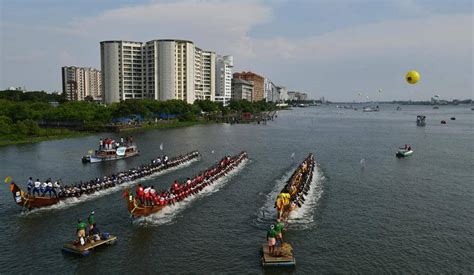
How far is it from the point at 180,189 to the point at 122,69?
143 metres

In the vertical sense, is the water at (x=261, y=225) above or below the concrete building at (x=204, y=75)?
below

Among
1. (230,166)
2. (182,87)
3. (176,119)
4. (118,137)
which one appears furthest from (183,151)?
(182,87)

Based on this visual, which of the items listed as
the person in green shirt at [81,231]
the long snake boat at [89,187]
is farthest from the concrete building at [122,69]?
the person in green shirt at [81,231]

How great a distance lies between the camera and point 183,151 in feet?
212

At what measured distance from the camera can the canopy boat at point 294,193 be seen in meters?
28.2

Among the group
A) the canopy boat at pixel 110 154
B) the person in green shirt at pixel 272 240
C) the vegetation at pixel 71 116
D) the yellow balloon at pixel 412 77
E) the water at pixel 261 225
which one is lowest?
the water at pixel 261 225

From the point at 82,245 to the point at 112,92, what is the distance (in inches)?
6035

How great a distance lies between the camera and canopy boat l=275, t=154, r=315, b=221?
2825 centimetres

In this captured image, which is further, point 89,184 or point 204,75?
point 204,75

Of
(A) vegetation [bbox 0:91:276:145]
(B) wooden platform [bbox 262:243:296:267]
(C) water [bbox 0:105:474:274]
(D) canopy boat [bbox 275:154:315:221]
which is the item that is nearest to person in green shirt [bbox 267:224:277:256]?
(B) wooden platform [bbox 262:243:296:267]

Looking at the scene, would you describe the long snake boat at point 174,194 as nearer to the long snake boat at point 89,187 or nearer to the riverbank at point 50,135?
the long snake boat at point 89,187

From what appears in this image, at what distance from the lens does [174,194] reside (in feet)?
107

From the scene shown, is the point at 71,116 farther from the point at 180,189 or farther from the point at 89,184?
the point at 180,189

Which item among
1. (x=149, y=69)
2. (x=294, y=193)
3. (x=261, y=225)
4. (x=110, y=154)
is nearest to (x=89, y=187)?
(x=261, y=225)
